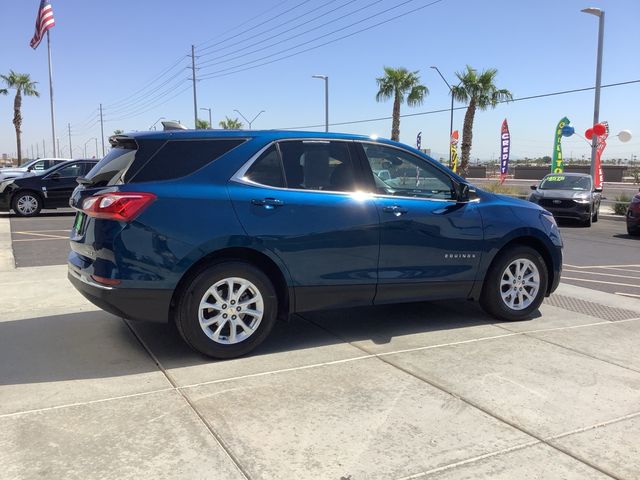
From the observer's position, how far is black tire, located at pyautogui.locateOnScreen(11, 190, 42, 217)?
51.6ft

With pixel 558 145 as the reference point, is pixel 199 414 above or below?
below

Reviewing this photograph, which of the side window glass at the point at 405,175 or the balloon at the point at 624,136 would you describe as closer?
the side window glass at the point at 405,175

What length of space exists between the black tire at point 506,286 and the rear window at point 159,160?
278 centimetres

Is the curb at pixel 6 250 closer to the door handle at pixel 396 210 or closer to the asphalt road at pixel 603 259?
the door handle at pixel 396 210

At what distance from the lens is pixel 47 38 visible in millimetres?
37688

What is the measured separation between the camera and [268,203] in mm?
4336

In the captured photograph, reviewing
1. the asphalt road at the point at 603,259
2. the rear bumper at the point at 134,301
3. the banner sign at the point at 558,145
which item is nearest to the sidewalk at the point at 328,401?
the rear bumper at the point at 134,301

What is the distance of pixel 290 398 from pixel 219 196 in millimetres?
1567

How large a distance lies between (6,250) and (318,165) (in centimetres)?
752

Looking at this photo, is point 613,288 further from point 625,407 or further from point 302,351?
point 302,351

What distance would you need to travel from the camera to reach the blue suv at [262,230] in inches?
159

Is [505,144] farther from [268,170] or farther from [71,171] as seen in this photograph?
[268,170]

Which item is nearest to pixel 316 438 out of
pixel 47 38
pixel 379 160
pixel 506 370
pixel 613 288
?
pixel 506 370

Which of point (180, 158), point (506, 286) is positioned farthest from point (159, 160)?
point (506, 286)
